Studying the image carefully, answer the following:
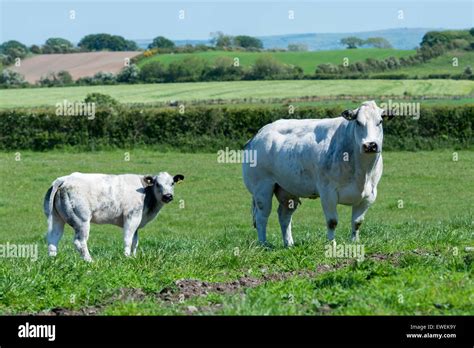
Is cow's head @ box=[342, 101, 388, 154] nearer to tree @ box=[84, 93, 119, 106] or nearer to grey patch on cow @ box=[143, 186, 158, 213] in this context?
grey patch on cow @ box=[143, 186, 158, 213]

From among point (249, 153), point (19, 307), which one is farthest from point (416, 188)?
point (19, 307)

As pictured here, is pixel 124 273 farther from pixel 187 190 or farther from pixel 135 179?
pixel 187 190

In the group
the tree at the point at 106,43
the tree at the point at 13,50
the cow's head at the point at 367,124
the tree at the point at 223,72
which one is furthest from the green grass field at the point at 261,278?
the tree at the point at 106,43

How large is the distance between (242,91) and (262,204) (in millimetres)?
49783

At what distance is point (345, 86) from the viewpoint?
6812 cm

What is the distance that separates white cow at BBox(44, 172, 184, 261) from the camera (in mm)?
15125

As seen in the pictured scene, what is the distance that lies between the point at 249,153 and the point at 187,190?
16.3 meters

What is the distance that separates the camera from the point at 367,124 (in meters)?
14.5

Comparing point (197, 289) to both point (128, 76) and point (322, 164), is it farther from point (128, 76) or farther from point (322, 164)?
point (128, 76)

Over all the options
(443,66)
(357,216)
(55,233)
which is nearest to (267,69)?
(443,66)

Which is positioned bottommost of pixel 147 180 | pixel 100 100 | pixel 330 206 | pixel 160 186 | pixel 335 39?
pixel 330 206

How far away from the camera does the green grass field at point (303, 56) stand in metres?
85.0

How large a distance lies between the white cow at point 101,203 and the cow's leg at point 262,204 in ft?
5.57

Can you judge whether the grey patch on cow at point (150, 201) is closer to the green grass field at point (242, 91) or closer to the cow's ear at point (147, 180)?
the cow's ear at point (147, 180)
